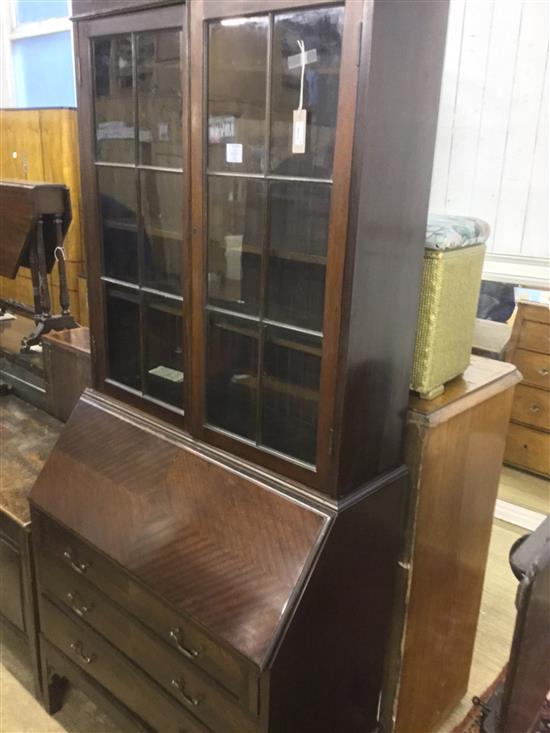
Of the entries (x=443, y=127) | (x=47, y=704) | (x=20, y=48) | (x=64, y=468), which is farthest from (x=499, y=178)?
(x=20, y=48)

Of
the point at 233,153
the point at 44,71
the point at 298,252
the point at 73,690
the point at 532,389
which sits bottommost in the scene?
the point at 73,690

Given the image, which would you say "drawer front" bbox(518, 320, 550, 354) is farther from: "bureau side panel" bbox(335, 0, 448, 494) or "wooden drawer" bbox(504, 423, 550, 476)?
"bureau side panel" bbox(335, 0, 448, 494)

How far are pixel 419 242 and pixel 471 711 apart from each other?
1.44 m

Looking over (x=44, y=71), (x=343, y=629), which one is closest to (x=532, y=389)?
(x=343, y=629)

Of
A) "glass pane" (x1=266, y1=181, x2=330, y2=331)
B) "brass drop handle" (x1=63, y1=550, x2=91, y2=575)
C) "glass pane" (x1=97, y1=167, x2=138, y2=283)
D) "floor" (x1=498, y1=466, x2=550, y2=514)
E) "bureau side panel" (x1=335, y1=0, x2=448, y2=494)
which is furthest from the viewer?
"floor" (x1=498, y1=466, x2=550, y2=514)

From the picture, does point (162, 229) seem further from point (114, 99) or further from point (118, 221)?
point (114, 99)

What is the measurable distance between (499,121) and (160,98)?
2393 millimetres

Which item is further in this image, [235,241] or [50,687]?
[50,687]

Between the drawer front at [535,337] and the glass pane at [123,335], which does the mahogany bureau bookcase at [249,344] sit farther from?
the drawer front at [535,337]

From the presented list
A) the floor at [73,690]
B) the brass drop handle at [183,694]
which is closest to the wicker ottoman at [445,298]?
the brass drop handle at [183,694]

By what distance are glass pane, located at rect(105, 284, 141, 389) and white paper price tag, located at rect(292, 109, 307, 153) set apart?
59 cm

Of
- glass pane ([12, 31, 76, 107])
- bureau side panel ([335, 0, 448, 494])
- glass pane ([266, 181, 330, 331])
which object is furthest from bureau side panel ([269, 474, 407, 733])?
glass pane ([12, 31, 76, 107])

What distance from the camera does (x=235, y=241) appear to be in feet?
4.23

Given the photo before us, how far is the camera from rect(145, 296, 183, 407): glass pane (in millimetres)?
1486
